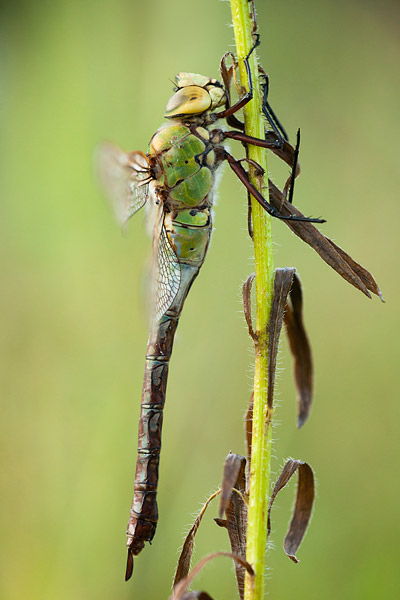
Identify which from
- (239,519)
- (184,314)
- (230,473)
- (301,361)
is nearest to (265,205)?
(301,361)

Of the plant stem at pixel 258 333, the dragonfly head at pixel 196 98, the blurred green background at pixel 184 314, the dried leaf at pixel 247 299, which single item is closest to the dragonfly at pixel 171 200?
the dragonfly head at pixel 196 98

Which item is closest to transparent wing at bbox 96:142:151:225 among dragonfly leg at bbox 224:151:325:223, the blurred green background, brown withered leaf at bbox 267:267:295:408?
dragonfly leg at bbox 224:151:325:223

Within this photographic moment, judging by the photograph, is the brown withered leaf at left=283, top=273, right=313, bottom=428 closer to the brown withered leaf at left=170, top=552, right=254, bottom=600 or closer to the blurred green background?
the brown withered leaf at left=170, top=552, right=254, bottom=600

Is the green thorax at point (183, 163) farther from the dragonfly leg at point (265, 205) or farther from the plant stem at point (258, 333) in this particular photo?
the plant stem at point (258, 333)

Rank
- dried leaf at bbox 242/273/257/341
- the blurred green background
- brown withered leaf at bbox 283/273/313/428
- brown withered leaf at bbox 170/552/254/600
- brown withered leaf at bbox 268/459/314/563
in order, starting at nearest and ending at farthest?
brown withered leaf at bbox 170/552/254/600, dried leaf at bbox 242/273/257/341, brown withered leaf at bbox 268/459/314/563, brown withered leaf at bbox 283/273/313/428, the blurred green background

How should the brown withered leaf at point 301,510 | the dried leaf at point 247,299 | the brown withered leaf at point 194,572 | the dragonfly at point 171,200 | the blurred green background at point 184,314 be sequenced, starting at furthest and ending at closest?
the blurred green background at point 184,314 → the dragonfly at point 171,200 → the brown withered leaf at point 301,510 → the dried leaf at point 247,299 → the brown withered leaf at point 194,572
